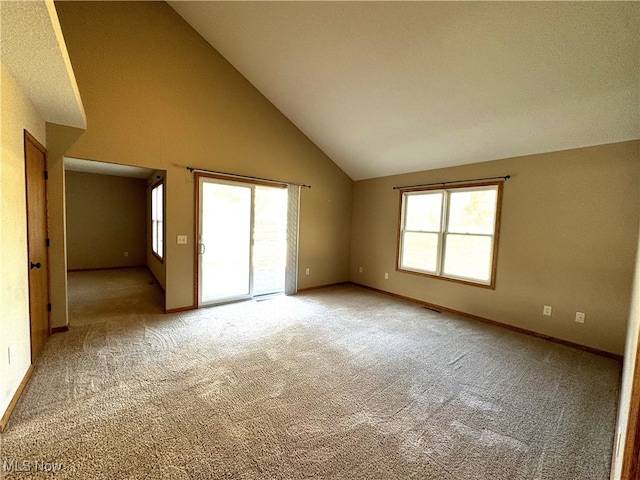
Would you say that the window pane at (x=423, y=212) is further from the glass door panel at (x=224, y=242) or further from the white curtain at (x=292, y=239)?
the glass door panel at (x=224, y=242)

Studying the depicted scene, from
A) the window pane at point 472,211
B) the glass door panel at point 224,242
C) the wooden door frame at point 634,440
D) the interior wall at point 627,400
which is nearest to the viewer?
the wooden door frame at point 634,440

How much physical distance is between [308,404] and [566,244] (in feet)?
11.6

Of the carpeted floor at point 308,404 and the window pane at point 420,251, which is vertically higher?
the window pane at point 420,251

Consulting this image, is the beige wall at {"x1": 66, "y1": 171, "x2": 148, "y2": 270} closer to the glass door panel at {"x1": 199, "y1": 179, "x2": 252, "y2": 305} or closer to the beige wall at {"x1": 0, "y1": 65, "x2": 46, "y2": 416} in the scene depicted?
the glass door panel at {"x1": 199, "y1": 179, "x2": 252, "y2": 305}

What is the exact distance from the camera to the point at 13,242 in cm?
199

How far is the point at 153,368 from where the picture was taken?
7.93ft

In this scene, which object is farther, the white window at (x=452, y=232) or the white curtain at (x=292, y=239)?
the white curtain at (x=292, y=239)

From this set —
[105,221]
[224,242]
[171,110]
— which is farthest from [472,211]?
[105,221]

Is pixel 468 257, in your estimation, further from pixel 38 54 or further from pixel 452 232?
pixel 38 54

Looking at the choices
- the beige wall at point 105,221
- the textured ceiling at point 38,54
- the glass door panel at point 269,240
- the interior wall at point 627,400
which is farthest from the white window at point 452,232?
the beige wall at point 105,221

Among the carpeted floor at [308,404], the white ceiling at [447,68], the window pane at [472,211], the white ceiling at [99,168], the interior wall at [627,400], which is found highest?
the white ceiling at [447,68]

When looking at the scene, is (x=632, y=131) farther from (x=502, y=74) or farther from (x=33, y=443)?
(x=33, y=443)

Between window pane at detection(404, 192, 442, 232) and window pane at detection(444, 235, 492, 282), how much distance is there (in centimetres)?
38

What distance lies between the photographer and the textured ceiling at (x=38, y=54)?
1.38 m
